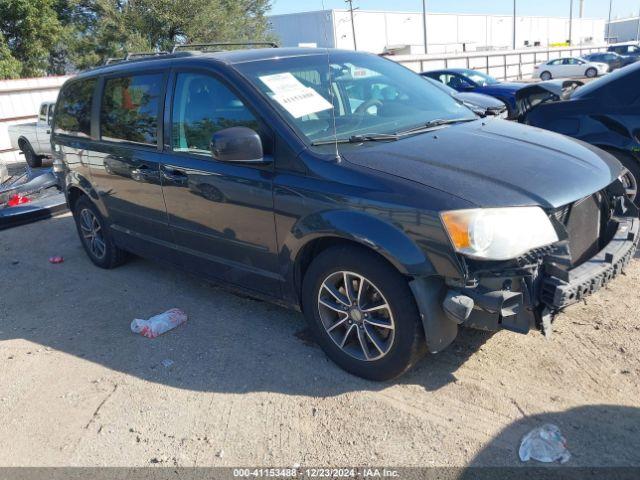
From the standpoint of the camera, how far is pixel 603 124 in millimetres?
5117

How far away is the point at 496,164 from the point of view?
3.01 m

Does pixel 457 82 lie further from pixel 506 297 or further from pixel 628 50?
pixel 628 50

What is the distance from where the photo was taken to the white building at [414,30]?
69.2 metres

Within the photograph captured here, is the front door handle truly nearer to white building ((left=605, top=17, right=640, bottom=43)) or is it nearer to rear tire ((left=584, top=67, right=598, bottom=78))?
rear tire ((left=584, top=67, right=598, bottom=78))

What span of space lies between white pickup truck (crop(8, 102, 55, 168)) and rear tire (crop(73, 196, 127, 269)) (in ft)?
27.2

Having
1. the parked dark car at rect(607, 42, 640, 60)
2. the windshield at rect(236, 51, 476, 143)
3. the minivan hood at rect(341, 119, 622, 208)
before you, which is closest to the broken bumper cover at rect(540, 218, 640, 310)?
the minivan hood at rect(341, 119, 622, 208)

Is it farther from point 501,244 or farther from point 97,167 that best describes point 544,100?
point 97,167

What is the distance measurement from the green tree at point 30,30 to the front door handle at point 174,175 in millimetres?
22715

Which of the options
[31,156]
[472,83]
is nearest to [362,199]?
[31,156]

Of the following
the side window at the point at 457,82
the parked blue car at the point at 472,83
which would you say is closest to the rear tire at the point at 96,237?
the parked blue car at the point at 472,83

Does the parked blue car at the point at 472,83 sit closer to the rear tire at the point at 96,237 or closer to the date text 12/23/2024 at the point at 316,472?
the rear tire at the point at 96,237

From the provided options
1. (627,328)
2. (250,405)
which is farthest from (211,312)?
(627,328)

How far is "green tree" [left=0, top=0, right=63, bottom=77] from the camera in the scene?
22.3m

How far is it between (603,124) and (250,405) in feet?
13.7
